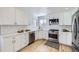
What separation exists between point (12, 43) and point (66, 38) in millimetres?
883

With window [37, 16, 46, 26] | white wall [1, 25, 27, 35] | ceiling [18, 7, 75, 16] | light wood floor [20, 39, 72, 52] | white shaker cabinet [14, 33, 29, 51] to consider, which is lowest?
light wood floor [20, 39, 72, 52]

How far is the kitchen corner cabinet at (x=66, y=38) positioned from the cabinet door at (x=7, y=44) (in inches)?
31.8

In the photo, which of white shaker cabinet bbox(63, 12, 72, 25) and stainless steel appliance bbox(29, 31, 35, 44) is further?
stainless steel appliance bbox(29, 31, 35, 44)

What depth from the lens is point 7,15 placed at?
167cm

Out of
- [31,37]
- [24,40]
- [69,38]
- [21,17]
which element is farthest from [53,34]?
[21,17]

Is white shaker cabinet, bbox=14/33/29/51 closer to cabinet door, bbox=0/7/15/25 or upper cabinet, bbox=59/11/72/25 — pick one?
cabinet door, bbox=0/7/15/25

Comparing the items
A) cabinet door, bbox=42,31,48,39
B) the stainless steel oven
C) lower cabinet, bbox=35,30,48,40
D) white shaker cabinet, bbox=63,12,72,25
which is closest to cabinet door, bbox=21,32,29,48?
lower cabinet, bbox=35,30,48,40

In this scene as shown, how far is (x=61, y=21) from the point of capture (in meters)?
1.70

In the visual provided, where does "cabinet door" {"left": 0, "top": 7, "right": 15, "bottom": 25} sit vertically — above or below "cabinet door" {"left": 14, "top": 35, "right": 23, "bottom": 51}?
above

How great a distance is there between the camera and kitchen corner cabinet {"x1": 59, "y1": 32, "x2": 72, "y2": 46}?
166 centimetres
